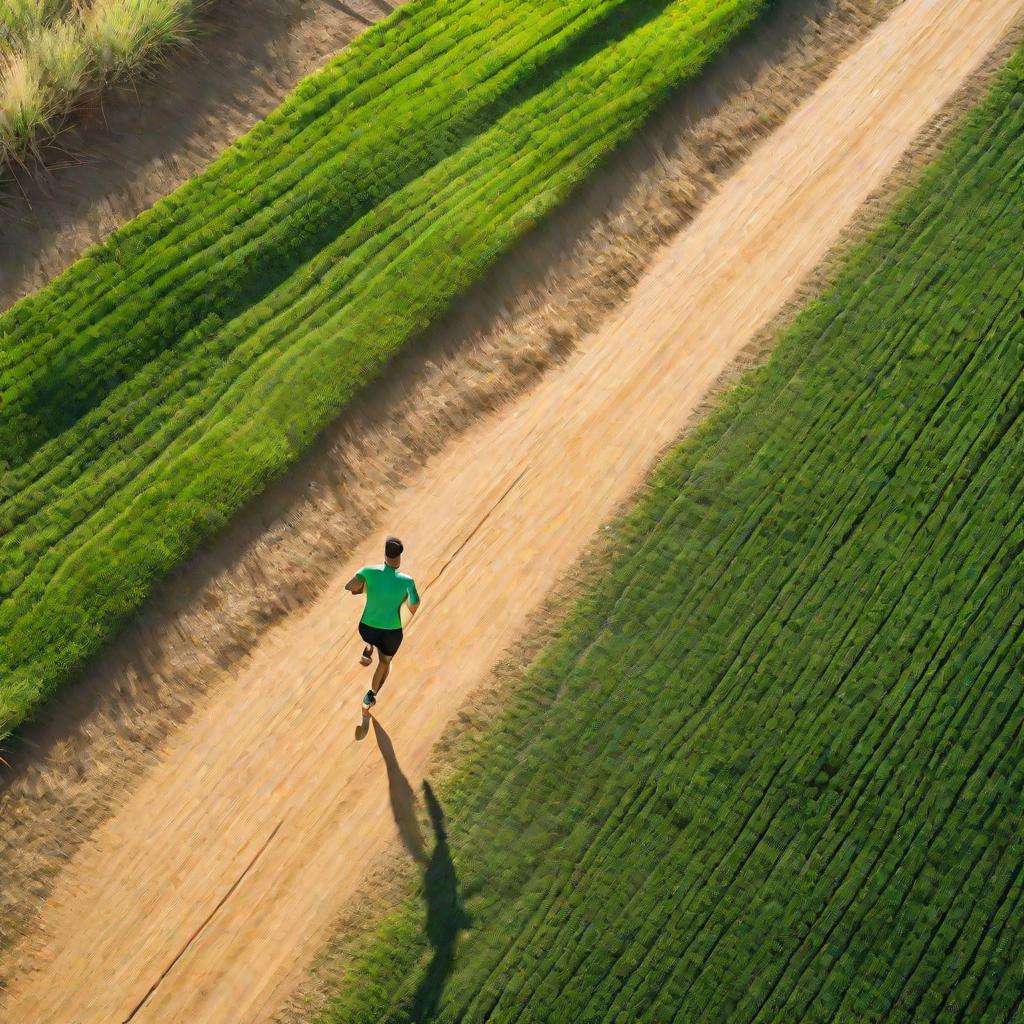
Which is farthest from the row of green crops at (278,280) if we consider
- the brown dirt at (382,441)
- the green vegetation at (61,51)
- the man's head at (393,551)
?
the man's head at (393,551)

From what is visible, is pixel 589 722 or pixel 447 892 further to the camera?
pixel 589 722

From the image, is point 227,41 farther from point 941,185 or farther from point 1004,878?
point 1004,878

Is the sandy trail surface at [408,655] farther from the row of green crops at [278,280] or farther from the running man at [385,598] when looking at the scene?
the row of green crops at [278,280]

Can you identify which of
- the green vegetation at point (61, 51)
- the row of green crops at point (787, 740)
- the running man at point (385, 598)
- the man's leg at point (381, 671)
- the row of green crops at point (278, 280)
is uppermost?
the green vegetation at point (61, 51)

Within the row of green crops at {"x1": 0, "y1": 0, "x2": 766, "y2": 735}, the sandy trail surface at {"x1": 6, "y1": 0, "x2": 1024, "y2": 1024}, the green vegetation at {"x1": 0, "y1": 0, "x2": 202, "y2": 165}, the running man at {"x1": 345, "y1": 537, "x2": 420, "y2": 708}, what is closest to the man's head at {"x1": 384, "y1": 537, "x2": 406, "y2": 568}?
the running man at {"x1": 345, "y1": 537, "x2": 420, "y2": 708}

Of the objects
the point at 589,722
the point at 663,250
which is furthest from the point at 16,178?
the point at 589,722

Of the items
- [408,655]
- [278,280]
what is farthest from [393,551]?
[278,280]

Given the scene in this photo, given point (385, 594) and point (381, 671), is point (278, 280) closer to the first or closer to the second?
point (385, 594)
